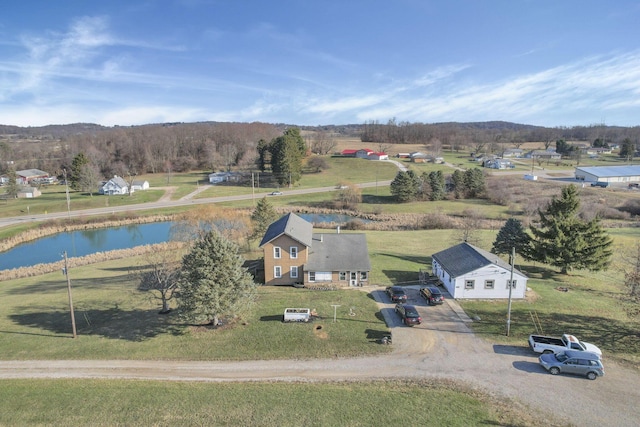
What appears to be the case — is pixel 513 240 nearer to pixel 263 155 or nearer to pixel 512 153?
pixel 263 155

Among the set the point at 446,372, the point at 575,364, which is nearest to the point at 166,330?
the point at 446,372

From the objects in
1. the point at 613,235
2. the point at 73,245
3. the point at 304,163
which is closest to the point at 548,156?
the point at 304,163

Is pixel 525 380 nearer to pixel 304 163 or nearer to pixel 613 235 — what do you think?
pixel 613 235

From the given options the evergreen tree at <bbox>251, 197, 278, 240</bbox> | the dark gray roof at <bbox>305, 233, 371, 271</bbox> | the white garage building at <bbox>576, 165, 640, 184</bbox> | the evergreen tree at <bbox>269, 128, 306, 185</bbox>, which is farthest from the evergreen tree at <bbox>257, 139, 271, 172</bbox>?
the white garage building at <bbox>576, 165, 640, 184</bbox>

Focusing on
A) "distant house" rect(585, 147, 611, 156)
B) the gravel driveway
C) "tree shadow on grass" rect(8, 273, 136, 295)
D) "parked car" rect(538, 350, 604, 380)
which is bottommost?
"tree shadow on grass" rect(8, 273, 136, 295)

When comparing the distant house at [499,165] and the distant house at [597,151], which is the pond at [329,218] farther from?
the distant house at [597,151]

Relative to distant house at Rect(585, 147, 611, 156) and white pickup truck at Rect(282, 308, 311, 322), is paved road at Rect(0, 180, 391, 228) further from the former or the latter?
distant house at Rect(585, 147, 611, 156)
